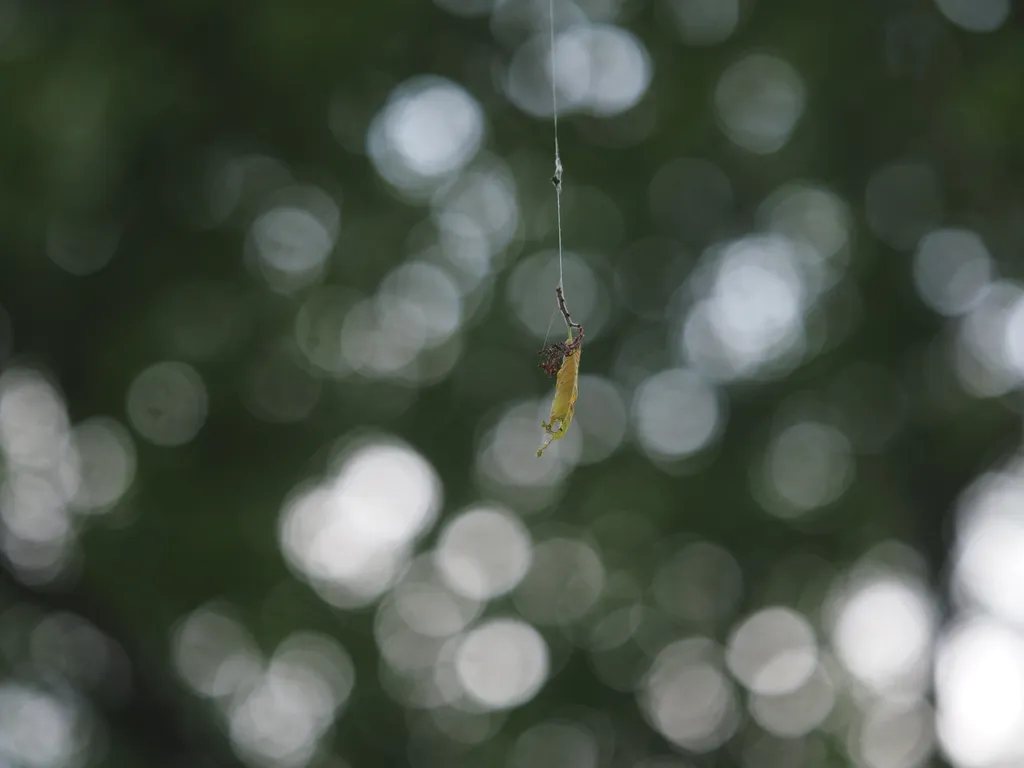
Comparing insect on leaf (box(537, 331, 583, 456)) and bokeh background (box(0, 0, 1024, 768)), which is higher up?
insect on leaf (box(537, 331, 583, 456))

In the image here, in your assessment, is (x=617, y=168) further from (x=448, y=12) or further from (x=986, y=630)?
(x=986, y=630)

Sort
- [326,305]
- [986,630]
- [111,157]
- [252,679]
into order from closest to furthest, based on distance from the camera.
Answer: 1. [111,157]
2. [326,305]
3. [986,630]
4. [252,679]

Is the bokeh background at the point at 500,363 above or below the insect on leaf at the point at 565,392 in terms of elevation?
below

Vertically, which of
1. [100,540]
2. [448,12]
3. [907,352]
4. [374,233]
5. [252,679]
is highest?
[448,12]

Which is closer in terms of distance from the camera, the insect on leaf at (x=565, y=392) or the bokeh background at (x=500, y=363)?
the insect on leaf at (x=565, y=392)

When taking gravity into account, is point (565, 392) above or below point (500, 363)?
above

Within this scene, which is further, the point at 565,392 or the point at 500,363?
the point at 500,363

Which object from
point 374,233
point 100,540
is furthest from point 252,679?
point 374,233

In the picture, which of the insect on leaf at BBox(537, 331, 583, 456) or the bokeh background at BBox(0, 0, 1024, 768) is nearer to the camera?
the insect on leaf at BBox(537, 331, 583, 456)
